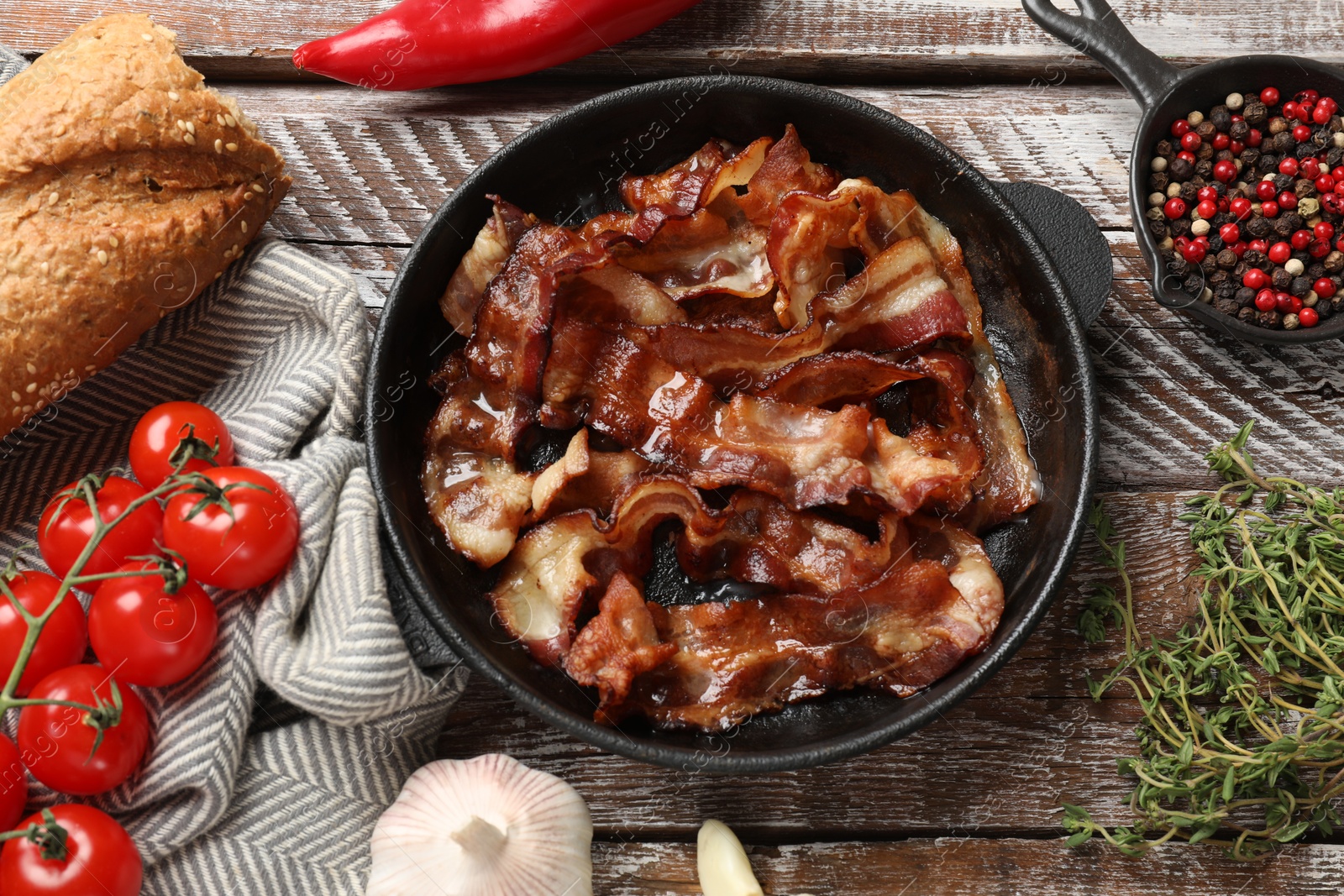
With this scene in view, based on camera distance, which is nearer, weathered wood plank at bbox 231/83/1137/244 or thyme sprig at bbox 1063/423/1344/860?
thyme sprig at bbox 1063/423/1344/860

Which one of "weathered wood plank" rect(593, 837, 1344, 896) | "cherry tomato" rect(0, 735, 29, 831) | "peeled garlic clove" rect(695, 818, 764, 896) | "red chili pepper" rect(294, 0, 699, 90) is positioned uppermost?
"red chili pepper" rect(294, 0, 699, 90)

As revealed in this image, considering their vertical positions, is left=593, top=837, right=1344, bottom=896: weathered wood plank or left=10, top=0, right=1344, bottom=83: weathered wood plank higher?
left=10, top=0, right=1344, bottom=83: weathered wood plank

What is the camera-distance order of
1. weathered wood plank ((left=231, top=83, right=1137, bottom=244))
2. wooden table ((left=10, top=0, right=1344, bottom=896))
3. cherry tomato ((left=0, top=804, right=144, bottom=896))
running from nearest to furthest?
1. cherry tomato ((left=0, top=804, right=144, bottom=896))
2. wooden table ((left=10, top=0, right=1344, bottom=896))
3. weathered wood plank ((left=231, top=83, right=1137, bottom=244))

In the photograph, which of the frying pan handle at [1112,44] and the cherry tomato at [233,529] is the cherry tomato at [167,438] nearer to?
the cherry tomato at [233,529]

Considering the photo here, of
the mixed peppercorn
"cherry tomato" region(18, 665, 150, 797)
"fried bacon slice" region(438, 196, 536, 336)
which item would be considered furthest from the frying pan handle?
"cherry tomato" region(18, 665, 150, 797)

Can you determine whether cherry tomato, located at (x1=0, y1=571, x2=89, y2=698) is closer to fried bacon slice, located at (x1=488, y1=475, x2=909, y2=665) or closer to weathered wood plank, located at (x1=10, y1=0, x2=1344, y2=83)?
fried bacon slice, located at (x1=488, y1=475, x2=909, y2=665)

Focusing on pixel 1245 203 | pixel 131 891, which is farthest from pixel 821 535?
pixel 131 891

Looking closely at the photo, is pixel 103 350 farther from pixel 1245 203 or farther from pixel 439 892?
pixel 1245 203
